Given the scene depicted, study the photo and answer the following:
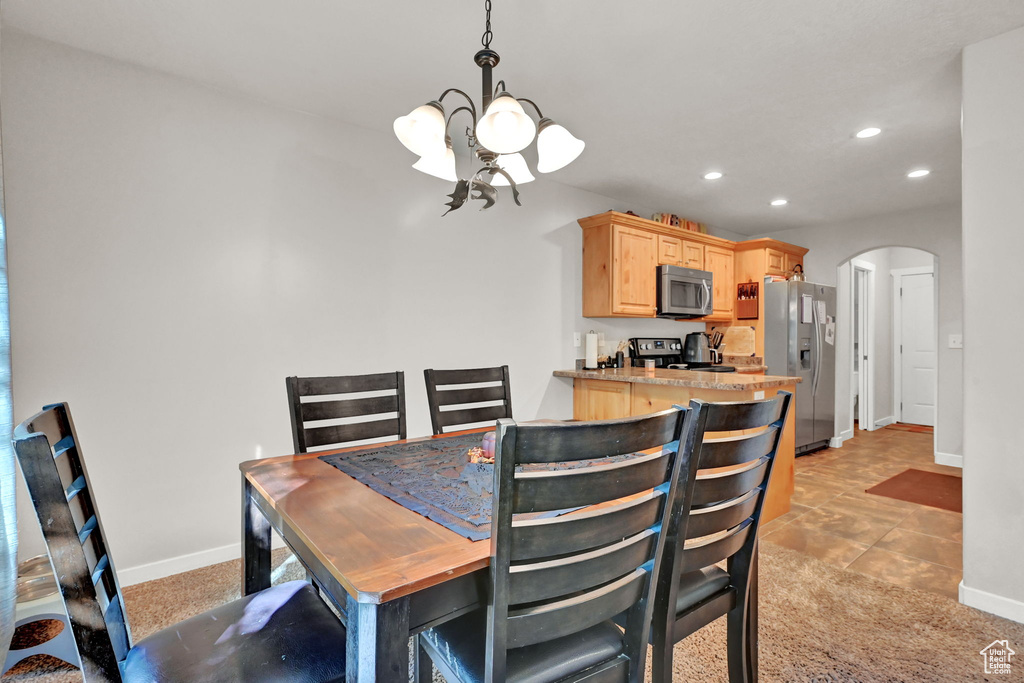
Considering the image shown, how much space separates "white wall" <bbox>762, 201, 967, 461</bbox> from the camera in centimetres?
444

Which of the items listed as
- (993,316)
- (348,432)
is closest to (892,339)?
(993,316)

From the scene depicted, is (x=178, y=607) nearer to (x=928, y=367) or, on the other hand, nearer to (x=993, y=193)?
(x=993, y=193)

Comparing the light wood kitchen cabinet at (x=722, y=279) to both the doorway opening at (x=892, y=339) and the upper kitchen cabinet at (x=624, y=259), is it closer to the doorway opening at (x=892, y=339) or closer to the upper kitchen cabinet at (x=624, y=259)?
the upper kitchen cabinet at (x=624, y=259)

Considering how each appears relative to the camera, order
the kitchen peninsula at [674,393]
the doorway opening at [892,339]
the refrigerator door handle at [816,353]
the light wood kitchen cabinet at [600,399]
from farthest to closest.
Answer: the doorway opening at [892,339]
the refrigerator door handle at [816,353]
the light wood kitchen cabinet at [600,399]
the kitchen peninsula at [674,393]

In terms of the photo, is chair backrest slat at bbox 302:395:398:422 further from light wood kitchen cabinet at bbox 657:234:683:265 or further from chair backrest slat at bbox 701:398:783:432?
light wood kitchen cabinet at bbox 657:234:683:265

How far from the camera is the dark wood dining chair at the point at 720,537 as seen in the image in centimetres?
117

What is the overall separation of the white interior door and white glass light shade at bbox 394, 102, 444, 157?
728cm

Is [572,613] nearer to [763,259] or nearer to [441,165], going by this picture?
[441,165]

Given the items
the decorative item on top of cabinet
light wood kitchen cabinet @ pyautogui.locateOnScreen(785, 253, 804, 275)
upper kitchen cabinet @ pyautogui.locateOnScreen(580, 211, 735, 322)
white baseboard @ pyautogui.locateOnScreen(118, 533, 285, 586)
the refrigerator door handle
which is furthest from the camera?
light wood kitchen cabinet @ pyautogui.locateOnScreen(785, 253, 804, 275)

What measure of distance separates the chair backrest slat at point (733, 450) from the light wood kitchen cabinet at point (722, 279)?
3.93m

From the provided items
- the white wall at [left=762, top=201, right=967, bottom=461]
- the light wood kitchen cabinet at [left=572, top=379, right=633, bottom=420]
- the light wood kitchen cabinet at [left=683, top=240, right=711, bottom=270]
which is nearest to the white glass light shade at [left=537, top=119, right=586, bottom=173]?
the light wood kitchen cabinet at [left=572, top=379, right=633, bottom=420]

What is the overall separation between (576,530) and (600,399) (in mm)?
3007

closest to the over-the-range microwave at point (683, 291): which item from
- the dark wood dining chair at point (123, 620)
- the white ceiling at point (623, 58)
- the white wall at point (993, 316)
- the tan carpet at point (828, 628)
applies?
the white ceiling at point (623, 58)

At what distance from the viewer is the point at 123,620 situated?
111 centimetres
